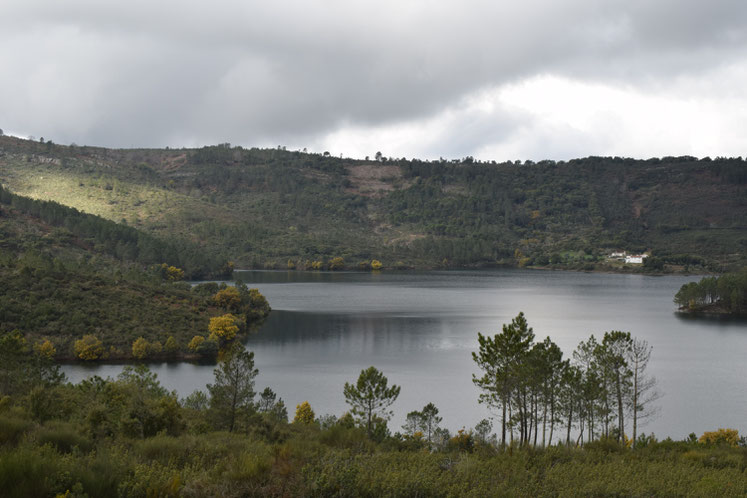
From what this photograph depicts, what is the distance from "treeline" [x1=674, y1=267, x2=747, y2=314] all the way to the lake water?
3.95 meters

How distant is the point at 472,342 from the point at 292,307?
113 ft

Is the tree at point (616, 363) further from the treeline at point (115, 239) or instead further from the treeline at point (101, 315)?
the treeline at point (115, 239)

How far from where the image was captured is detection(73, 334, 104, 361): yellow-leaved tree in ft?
165

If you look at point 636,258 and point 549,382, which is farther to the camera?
point 636,258

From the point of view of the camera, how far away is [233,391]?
1022 inches

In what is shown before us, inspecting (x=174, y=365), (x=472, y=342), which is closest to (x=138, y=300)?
(x=174, y=365)

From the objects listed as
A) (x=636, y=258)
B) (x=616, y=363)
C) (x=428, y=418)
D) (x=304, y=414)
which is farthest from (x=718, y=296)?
(x=636, y=258)

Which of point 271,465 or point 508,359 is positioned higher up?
point 271,465

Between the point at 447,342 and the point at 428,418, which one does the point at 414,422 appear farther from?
the point at 447,342

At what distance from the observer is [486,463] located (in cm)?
1200

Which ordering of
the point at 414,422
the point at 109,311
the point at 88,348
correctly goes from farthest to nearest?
the point at 109,311
the point at 88,348
the point at 414,422

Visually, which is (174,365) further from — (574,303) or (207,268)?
(207,268)

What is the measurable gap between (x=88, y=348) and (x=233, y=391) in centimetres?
3155

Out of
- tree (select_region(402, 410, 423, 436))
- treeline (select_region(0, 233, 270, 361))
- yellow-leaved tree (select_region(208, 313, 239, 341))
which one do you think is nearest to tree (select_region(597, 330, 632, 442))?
tree (select_region(402, 410, 423, 436))
